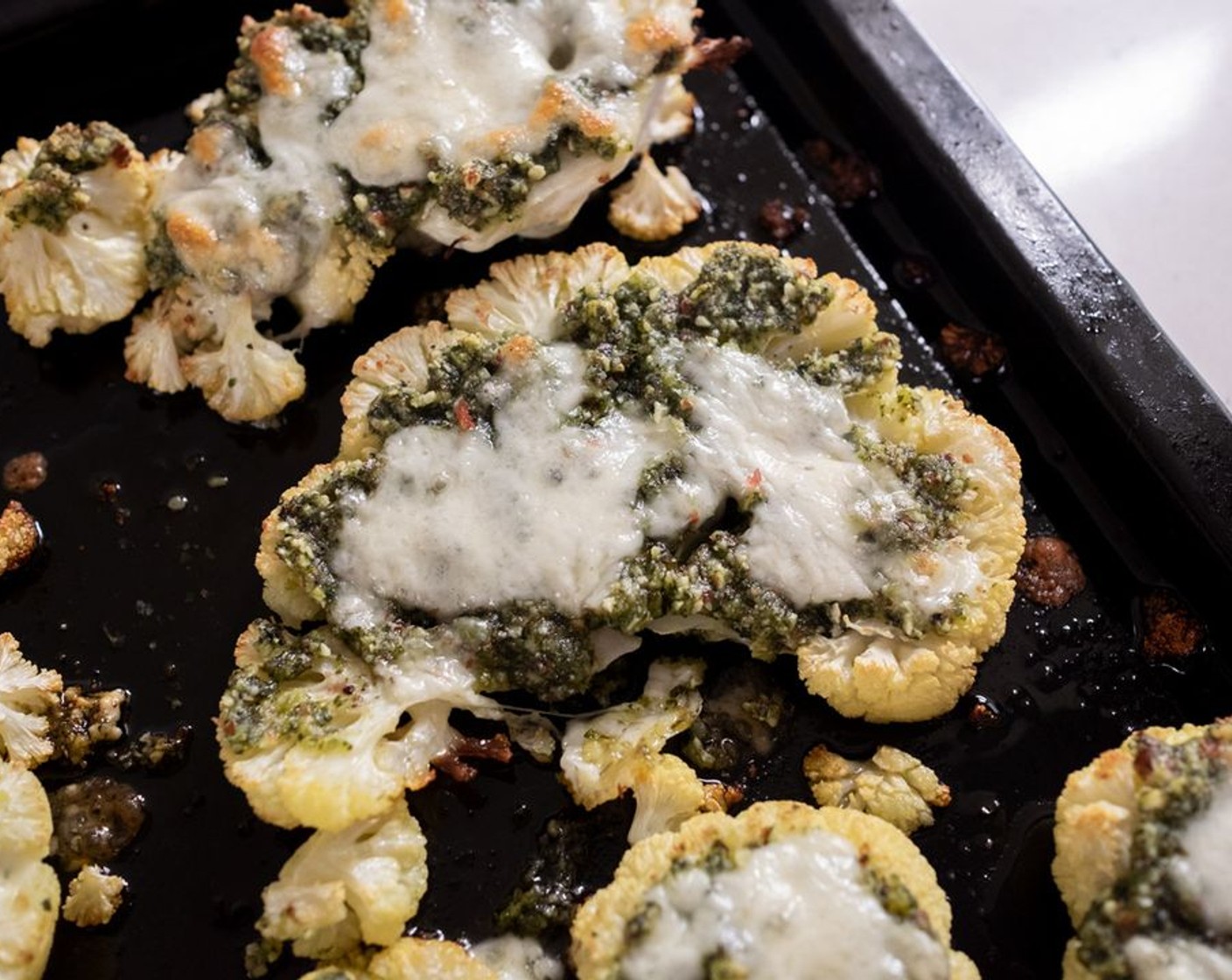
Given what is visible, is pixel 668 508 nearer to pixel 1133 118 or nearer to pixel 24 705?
pixel 24 705

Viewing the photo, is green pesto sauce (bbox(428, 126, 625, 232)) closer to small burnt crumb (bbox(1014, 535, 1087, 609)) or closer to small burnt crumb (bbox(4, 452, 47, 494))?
small burnt crumb (bbox(4, 452, 47, 494))

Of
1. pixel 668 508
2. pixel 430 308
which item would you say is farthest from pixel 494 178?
pixel 668 508

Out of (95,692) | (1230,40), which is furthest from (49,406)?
(1230,40)

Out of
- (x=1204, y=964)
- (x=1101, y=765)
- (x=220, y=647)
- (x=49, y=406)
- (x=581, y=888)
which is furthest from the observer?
(x=49, y=406)

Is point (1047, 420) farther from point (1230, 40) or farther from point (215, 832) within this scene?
point (215, 832)

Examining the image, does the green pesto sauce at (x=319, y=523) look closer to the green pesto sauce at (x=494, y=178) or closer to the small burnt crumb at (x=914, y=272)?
the green pesto sauce at (x=494, y=178)
